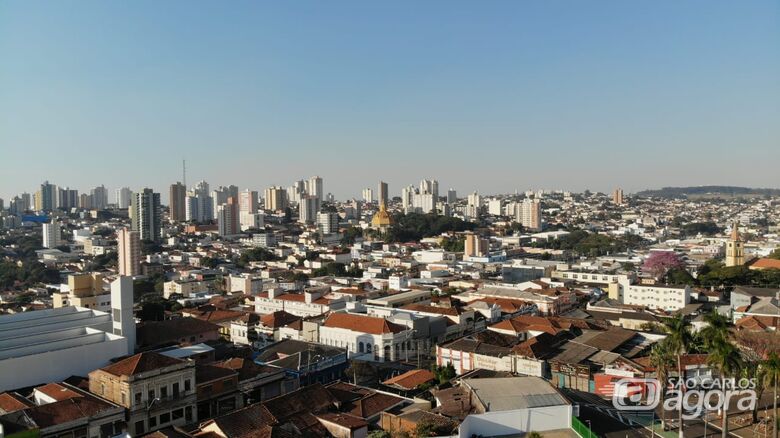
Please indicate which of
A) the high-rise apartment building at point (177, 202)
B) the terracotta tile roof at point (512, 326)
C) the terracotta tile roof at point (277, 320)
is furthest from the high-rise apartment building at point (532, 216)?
the terracotta tile roof at point (277, 320)

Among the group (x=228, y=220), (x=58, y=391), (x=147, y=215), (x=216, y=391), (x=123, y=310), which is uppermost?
(x=147, y=215)

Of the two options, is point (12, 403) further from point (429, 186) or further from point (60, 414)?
point (429, 186)

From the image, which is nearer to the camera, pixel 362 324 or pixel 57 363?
pixel 57 363

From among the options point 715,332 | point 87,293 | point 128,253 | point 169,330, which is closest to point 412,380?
point 715,332

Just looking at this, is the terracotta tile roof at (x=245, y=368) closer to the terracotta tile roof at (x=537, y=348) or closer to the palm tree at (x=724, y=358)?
the terracotta tile roof at (x=537, y=348)

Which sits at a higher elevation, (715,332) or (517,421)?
(715,332)

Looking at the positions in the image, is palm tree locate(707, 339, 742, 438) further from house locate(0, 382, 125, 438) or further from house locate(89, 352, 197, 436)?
house locate(0, 382, 125, 438)

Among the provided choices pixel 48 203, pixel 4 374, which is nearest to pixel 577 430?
pixel 4 374
